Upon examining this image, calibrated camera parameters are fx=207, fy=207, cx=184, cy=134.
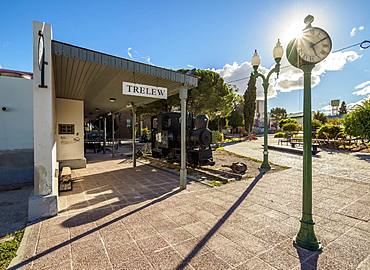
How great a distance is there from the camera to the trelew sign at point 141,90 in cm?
452

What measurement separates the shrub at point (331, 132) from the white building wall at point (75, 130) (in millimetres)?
15284

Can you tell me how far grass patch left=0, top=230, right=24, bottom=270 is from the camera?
239 cm

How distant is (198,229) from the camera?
10.2 ft

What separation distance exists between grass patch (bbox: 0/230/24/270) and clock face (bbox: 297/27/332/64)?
14.0ft

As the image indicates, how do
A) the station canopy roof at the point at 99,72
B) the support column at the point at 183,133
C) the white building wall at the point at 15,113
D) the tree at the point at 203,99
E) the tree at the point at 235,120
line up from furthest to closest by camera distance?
the tree at the point at 235,120 → the tree at the point at 203,99 → the white building wall at the point at 15,113 → the support column at the point at 183,133 → the station canopy roof at the point at 99,72

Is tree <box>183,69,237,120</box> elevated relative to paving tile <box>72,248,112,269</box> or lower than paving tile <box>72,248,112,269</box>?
elevated

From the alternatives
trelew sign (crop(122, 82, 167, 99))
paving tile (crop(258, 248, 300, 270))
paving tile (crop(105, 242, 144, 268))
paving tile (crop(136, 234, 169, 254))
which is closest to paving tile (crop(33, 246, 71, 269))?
paving tile (crop(105, 242, 144, 268))

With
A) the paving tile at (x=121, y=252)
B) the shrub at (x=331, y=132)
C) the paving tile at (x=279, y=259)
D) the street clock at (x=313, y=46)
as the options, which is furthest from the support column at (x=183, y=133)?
the shrub at (x=331, y=132)

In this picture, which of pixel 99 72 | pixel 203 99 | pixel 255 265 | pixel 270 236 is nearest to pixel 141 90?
pixel 99 72

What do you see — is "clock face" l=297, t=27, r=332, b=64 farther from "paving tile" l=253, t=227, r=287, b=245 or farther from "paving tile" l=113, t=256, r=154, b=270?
"paving tile" l=113, t=256, r=154, b=270

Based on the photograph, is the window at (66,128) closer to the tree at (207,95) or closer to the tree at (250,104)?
the tree at (207,95)

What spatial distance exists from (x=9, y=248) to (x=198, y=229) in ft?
8.19

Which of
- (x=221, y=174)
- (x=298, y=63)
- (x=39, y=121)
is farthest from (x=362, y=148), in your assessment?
(x=39, y=121)

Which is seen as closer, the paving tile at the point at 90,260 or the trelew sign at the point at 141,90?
the paving tile at the point at 90,260
